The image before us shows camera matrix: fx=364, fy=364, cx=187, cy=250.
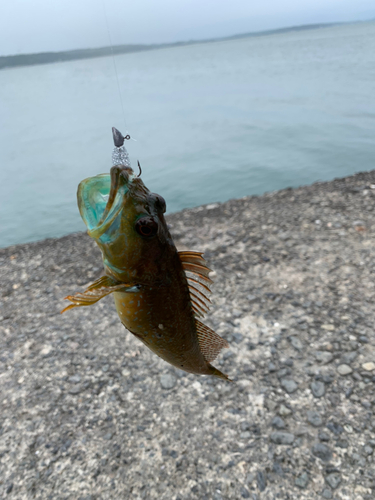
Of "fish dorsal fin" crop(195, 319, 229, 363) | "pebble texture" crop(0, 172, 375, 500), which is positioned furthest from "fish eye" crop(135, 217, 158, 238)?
"pebble texture" crop(0, 172, 375, 500)

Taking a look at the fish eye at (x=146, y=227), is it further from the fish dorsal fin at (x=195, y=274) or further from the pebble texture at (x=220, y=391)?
the pebble texture at (x=220, y=391)

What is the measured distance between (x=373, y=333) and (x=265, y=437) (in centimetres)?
185

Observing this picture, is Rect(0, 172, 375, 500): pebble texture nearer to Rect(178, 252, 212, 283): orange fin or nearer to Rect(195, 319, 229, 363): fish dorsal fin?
Rect(195, 319, 229, 363): fish dorsal fin

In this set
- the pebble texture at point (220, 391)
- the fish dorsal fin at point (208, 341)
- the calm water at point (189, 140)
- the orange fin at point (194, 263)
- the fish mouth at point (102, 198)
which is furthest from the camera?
the calm water at point (189, 140)

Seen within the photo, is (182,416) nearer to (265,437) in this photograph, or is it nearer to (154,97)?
(265,437)

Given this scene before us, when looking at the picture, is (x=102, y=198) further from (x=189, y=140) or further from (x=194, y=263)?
(x=189, y=140)

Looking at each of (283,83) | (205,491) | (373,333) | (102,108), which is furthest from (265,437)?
(283,83)

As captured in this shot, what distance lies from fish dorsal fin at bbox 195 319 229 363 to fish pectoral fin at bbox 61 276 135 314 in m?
0.52

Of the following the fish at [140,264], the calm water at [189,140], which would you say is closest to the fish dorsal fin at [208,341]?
the fish at [140,264]

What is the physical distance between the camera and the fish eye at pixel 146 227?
1460 millimetres

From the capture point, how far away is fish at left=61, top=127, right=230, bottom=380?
A: 1438mm

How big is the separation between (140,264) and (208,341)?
67 centimetres

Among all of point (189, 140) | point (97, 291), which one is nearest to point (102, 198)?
point (97, 291)

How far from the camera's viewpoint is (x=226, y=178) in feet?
38.3
